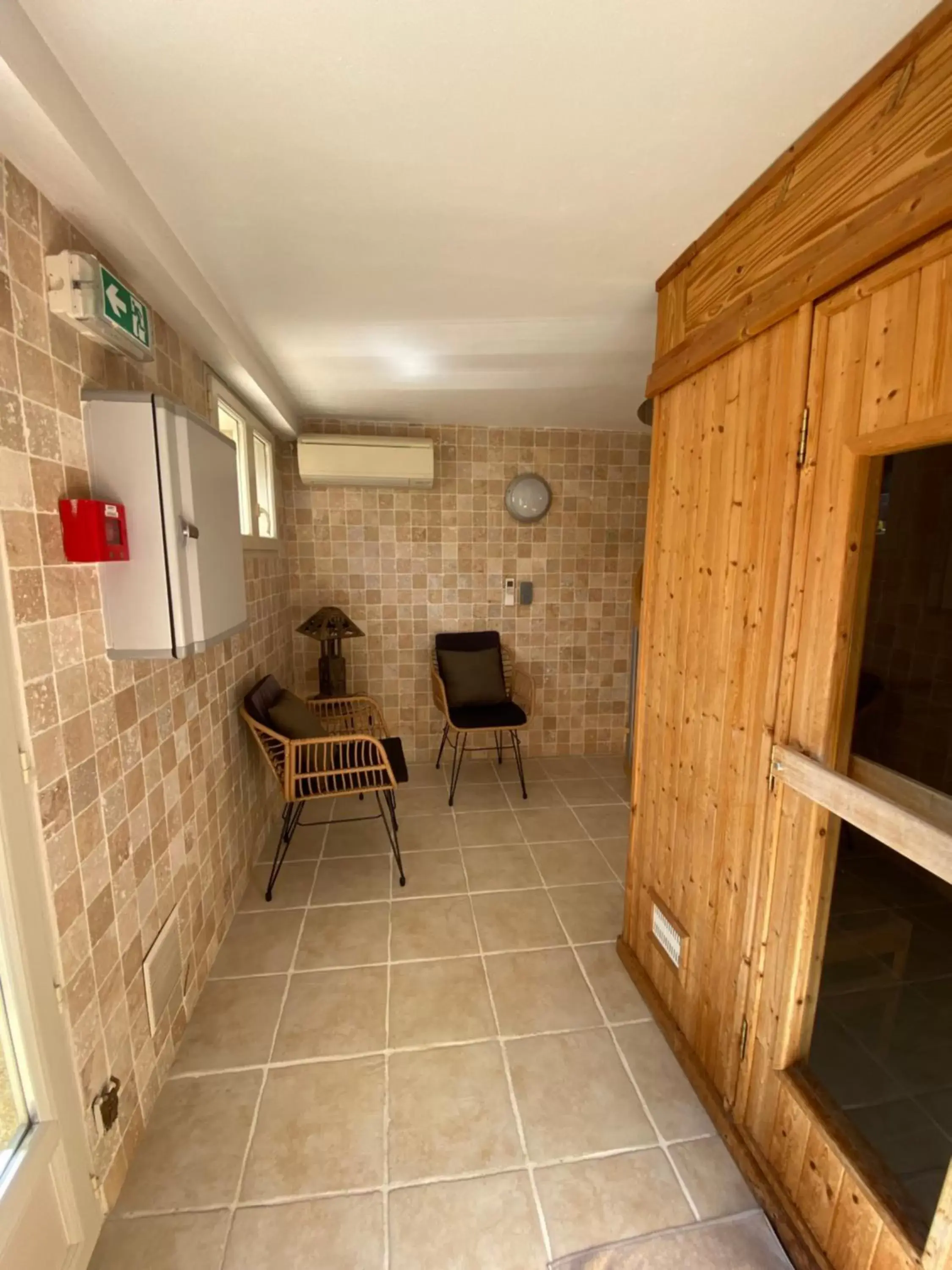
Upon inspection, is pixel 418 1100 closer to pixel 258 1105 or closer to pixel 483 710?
pixel 258 1105

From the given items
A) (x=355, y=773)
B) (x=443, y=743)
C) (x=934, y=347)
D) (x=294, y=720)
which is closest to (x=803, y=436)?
(x=934, y=347)

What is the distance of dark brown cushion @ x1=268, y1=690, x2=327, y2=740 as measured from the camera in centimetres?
231

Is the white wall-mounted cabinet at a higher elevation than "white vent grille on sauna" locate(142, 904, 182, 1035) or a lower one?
higher

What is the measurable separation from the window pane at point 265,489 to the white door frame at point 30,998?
2.11 m

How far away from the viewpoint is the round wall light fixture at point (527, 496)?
3.44 m

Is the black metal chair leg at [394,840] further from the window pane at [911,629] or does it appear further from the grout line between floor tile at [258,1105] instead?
the window pane at [911,629]

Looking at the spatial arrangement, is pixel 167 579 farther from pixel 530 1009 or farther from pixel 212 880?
pixel 530 1009

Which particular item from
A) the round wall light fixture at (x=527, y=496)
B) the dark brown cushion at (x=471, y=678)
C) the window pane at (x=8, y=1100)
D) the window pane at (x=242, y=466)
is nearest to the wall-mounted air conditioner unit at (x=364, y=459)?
the window pane at (x=242, y=466)

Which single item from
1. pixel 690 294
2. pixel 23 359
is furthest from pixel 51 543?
pixel 690 294

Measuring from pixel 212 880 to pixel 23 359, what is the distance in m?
1.70

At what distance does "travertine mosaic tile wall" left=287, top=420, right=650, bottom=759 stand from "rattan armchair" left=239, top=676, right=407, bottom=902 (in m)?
0.94

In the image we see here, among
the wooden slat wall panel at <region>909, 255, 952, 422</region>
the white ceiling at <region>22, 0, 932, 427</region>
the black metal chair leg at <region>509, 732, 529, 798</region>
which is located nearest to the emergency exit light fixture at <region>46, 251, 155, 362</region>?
the white ceiling at <region>22, 0, 932, 427</region>

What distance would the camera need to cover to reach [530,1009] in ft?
5.65

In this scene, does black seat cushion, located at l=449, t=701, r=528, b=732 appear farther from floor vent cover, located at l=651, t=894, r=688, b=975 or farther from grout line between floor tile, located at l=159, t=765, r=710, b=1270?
floor vent cover, located at l=651, t=894, r=688, b=975
